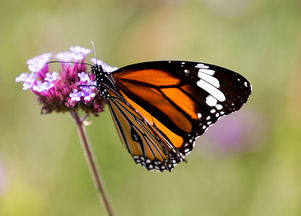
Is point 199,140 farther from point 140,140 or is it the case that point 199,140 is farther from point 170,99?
point 170,99

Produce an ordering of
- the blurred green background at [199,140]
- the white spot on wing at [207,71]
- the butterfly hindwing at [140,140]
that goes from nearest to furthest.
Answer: the white spot on wing at [207,71]
the butterfly hindwing at [140,140]
the blurred green background at [199,140]

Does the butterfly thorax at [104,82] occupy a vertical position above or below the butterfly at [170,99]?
above

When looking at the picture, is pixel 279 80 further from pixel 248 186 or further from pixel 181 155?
pixel 181 155

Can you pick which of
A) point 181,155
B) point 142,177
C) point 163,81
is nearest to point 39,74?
point 163,81

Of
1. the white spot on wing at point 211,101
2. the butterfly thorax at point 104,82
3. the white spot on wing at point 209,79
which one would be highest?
the butterfly thorax at point 104,82

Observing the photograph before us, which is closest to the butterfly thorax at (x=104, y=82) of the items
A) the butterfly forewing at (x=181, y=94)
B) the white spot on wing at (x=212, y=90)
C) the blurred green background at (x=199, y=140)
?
the butterfly forewing at (x=181, y=94)

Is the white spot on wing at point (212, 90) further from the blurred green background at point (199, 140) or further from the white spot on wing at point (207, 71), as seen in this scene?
the blurred green background at point (199, 140)

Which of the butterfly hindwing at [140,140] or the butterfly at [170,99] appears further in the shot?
the butterfly hindwing at [140,140]
